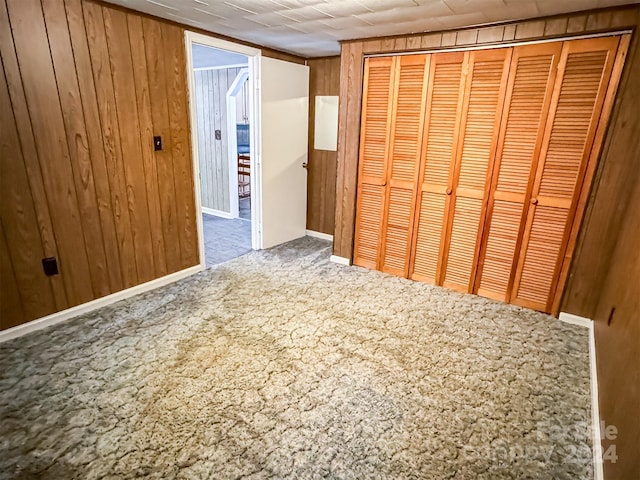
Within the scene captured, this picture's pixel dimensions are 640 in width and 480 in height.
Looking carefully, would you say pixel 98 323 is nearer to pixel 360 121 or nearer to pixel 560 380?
pixel 360 121

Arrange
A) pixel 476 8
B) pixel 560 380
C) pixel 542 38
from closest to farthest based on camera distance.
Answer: pixel 560 380, pixel 476 8, pixel 542 38

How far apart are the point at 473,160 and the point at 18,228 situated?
3393 millimetres

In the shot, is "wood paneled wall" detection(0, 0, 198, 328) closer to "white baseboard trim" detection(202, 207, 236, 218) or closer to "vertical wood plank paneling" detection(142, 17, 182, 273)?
"vertical wood plank paneling" detection(142, 17, 182, 273)

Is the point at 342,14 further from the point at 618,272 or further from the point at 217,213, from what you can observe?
the point at 217,213

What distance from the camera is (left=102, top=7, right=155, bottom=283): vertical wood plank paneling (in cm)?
254

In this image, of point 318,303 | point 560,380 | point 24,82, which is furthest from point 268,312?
point 24,82

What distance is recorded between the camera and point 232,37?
3297 millimetres

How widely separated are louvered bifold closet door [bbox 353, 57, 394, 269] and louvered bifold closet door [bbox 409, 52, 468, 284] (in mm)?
373

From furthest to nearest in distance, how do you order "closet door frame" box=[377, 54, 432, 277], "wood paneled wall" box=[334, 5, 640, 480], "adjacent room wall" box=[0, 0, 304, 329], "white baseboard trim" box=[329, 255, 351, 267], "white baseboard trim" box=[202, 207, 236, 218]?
"white baseboard trim" box=[202, 207, 236, 218], "white baseboard trim" box=[329, 255, 351, 267], "closet door frame" box=[377, 54, 432, 277], "adjacent room wall" box=[0, 0, 304, 329], "wood paneled wall" box=[334, 5, 640, 480]

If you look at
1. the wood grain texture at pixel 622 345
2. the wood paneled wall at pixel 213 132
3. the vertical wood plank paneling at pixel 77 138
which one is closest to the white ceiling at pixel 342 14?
the vertical wood plank paneling at pixel 77 138

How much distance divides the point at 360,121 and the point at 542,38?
1544 millimetres

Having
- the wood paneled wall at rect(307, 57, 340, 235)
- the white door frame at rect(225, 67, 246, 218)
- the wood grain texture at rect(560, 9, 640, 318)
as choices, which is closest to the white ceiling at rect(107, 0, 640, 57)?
the wood grain texture at rect(560, 9, 640, 318)

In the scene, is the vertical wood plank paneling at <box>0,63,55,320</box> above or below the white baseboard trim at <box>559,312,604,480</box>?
above

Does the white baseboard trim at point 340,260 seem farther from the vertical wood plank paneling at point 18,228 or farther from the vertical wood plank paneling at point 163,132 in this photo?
the vertical wood plank paneling at point 18,228
